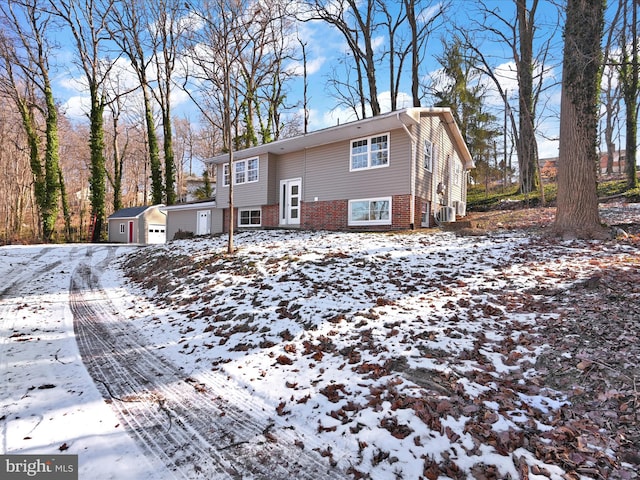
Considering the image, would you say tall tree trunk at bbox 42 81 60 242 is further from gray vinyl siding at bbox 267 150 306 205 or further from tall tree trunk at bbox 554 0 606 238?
tall tree trunk at bbox 554 0 606 238

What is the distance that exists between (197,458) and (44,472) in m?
1.01

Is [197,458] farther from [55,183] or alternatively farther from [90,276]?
[55,183]

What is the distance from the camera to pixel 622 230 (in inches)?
314

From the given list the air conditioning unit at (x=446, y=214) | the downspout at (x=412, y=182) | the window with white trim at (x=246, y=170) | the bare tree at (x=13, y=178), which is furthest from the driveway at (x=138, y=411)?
the bare tree at (x=13, y=178)

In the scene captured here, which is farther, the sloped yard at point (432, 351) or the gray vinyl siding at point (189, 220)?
the gray vinyl siding at point (189, 220)

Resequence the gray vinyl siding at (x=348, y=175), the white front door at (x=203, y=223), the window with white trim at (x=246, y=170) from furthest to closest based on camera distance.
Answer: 1. the white front door at (x=203, y=223)
2. the window with white trim at (x=246, y=170)
3. the gray vinyl siding at (x=348, y=175)

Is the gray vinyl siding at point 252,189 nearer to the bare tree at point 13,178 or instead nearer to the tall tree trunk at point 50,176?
the tall tree trunk at point 50,176

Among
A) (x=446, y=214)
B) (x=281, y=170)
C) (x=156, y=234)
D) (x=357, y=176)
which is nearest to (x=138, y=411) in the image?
(x=357, y=176)

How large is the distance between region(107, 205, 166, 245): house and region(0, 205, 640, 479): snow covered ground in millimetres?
19847

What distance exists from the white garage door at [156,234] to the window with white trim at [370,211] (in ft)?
64.1

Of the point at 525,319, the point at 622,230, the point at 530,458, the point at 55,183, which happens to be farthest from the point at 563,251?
the point at 55,183

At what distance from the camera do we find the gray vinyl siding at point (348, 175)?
11672 mm

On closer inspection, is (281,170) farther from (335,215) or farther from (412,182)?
(412,182)

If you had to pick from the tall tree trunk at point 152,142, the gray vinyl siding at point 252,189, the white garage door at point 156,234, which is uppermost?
the tall tree trunk at point 152,142
